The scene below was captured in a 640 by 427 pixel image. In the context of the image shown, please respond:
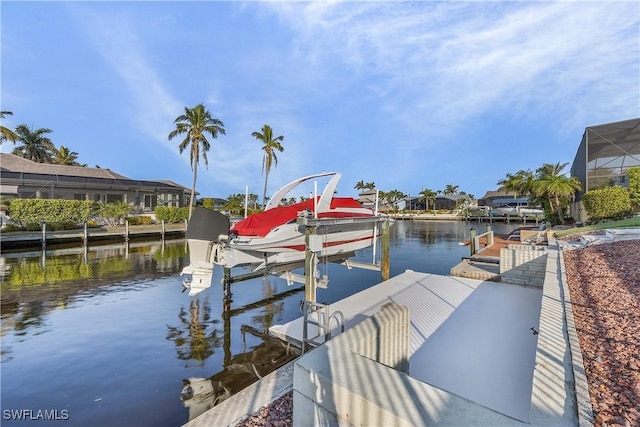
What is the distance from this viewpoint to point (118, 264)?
14.4 meters

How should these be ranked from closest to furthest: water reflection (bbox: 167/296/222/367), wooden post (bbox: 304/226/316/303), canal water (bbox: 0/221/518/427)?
1. canal water (bbox: 0/221/518/427)
2. water reflection (bbox: 167/296/222/367)
3. wooden post (bbox: 304/226/316/303)

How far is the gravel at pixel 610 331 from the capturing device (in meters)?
2.00

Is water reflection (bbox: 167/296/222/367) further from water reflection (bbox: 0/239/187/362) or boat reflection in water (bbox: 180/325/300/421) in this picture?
water reflection (bbox: 0/239/187/362)

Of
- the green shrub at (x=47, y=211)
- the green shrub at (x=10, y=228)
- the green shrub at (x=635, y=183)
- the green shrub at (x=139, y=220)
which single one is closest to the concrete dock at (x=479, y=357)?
the green shrub at (x=635, y=183)

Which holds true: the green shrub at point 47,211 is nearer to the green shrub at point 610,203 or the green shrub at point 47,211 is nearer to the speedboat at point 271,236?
the speedboat at point 271,236

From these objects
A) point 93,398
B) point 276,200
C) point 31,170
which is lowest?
point 93,398

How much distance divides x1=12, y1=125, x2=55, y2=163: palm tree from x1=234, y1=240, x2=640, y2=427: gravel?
5674 centimetres

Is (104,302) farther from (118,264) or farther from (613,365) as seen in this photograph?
(613,365)

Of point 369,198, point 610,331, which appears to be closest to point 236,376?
point 610,331

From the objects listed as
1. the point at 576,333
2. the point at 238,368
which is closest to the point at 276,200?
the point at 238,368

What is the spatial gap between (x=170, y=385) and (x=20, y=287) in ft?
30.8

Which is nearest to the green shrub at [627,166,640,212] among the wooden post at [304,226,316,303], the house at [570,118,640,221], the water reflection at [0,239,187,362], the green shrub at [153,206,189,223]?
the house at [570,118,640,221]

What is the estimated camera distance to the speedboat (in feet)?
22.4

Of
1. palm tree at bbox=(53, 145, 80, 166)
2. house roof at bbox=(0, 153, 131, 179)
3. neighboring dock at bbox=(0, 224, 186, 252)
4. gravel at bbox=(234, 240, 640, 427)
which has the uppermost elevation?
palm tree at bbox=(53, 145, 80, 166)
